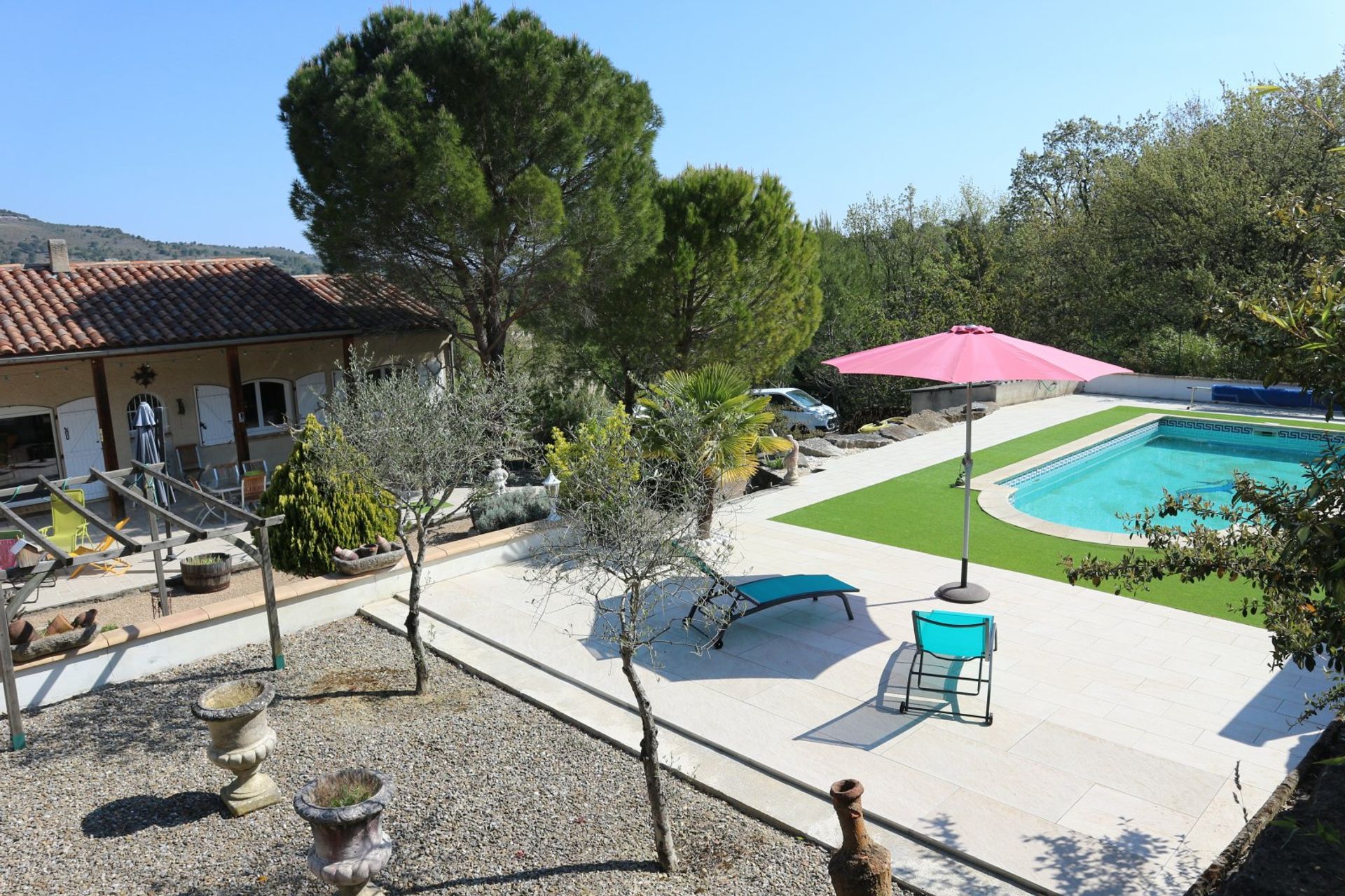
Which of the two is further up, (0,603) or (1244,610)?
(1244,610)

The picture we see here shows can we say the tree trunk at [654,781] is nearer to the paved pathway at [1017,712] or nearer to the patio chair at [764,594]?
the paved pathway at [1017,712]

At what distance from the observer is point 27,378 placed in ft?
48.3

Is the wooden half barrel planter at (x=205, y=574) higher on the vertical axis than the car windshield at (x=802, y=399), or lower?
lower

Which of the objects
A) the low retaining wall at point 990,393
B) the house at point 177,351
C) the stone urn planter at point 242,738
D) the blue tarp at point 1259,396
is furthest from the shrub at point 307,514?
the blue tarp at point 1259,396

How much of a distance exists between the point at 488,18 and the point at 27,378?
32.1ft

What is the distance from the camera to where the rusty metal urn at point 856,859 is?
14.0 feet

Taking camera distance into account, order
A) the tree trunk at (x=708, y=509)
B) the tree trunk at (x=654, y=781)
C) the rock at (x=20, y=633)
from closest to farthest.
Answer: the tree trunk at (x=654, y=781), the rock at (x=20, y=633), the tree trunk at (x=708, y=509)

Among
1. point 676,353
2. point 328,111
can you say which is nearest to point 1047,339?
point 676,353

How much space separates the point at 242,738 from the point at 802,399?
19.2m

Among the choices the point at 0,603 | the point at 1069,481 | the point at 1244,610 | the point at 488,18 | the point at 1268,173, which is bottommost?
the point at 1069,481

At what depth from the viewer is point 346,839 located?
4863mm

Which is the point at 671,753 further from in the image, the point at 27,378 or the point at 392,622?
the point at 27,378

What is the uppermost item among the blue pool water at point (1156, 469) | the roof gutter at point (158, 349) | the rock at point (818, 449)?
the roof gutter at point (158, 349)

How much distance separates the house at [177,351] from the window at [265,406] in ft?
0.08
